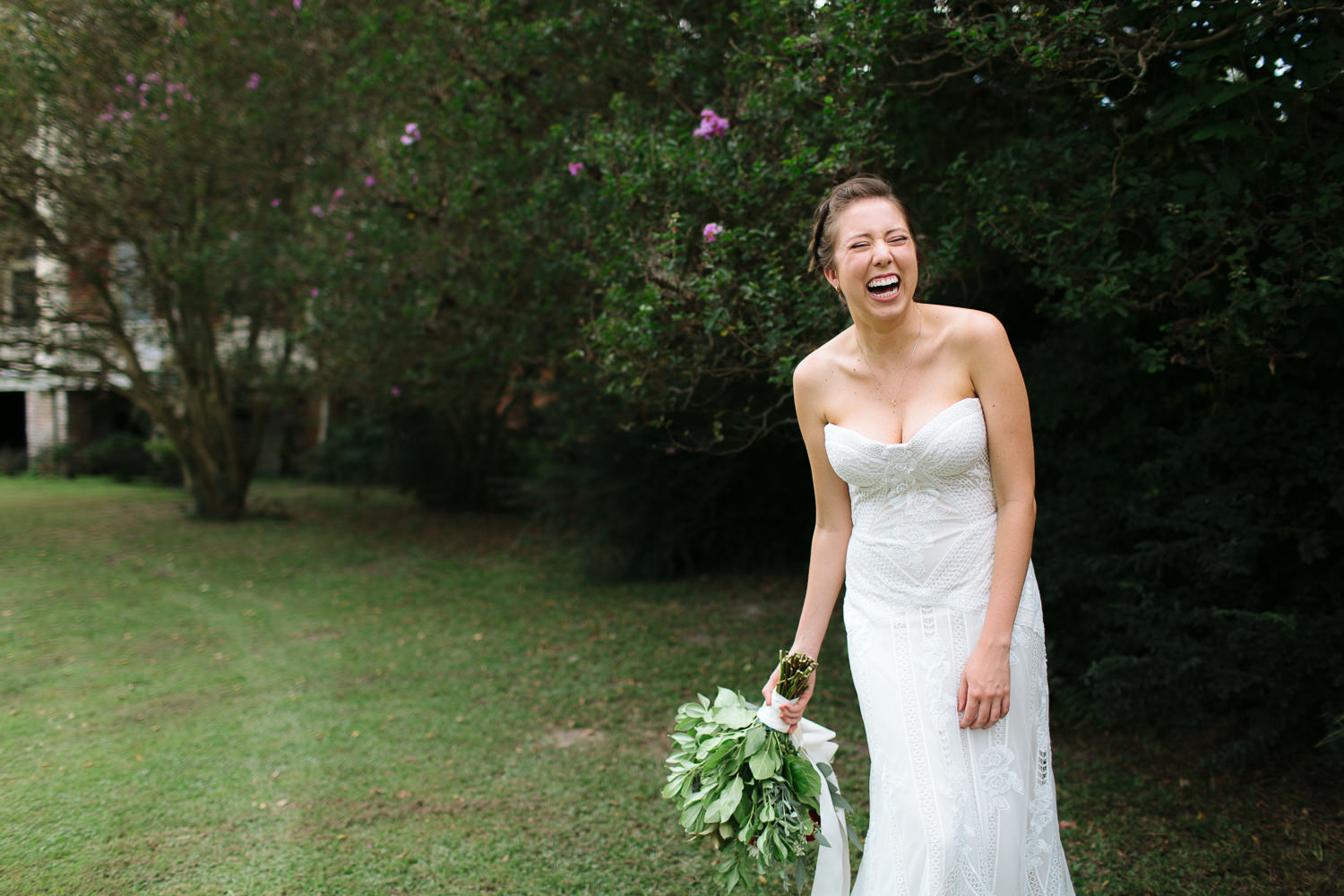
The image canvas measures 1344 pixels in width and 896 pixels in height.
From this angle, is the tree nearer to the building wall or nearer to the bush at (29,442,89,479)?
the bush at (29,442,89,479)

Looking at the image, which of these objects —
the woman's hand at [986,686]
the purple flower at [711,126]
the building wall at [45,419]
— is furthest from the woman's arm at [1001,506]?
→ the building wall at [45,419]

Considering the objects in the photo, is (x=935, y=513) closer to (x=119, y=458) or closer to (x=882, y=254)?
(x=882, y=254)

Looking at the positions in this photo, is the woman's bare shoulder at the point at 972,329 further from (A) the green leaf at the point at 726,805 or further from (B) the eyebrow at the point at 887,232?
(A) the green leaf at the point at 726,805

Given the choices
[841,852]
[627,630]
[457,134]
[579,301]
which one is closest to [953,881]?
[841,852]

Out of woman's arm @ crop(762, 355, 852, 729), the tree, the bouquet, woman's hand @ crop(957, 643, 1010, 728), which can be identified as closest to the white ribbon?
the bouquet

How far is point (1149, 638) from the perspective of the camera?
14.4 ft


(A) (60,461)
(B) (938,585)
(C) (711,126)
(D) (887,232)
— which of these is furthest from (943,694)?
(A) (60,461)

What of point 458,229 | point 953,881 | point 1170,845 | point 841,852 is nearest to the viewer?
point 953,881

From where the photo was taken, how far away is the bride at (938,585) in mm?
2121

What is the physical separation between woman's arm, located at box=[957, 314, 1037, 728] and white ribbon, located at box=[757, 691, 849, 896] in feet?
1.52

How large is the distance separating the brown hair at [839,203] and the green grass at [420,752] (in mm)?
2752

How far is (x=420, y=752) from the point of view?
509 centimetres

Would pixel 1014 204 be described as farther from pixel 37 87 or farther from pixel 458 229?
pixel 37 87

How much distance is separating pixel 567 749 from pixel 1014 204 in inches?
158
